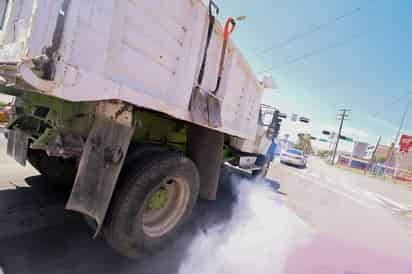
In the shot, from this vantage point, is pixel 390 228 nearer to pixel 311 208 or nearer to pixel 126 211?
pixel 311 208

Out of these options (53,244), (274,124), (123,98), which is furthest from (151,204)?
(274,124)

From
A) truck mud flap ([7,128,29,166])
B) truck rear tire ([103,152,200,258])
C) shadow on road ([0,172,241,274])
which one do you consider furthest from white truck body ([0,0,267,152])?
shadow on road ([0,172,241,274])

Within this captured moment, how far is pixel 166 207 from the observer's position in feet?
8.13

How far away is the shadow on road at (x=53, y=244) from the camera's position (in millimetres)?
1890

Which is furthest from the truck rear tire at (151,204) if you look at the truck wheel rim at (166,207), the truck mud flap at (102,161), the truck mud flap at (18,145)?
the truck mud flap at (18,145)

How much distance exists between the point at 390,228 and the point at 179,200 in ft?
20.1

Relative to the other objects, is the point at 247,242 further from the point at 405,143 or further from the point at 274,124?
the point at 405,143

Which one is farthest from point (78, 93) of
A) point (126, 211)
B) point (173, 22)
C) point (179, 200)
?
point (179, 200)

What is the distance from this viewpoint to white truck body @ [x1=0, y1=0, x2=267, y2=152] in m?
1.20

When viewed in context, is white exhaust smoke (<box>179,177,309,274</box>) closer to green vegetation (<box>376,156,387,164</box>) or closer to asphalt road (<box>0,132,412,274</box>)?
asphalt road (<box>0,132,412,274</box>)

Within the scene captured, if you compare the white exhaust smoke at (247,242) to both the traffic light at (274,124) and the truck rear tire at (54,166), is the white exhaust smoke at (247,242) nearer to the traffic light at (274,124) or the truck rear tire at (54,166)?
the truck rear tire at (54,166)

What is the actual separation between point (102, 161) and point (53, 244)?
3.80 ft

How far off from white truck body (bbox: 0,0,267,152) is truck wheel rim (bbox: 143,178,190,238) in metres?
0.89

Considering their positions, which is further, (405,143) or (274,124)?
(405,143)
